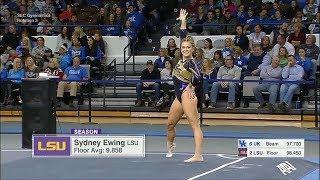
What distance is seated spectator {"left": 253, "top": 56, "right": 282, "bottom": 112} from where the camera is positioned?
627 inches

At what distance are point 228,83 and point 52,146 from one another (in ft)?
19.1

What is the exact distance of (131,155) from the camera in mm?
11422

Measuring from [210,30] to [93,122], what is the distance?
4302 mm

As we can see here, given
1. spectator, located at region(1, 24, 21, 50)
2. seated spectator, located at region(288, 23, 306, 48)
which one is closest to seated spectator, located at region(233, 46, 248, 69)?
seated spectator, located at region(288, 23, 306, 48)

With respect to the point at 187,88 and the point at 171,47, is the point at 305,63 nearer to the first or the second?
the point at 171,47

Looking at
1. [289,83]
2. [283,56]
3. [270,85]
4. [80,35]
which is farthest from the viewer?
[80,35]

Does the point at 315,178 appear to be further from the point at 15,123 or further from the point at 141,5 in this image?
the point at 141,5

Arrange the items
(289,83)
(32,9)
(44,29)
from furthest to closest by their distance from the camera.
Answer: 1. (32,9)
2. (44,29)
3. (289,83)

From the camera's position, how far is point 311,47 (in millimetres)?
16891

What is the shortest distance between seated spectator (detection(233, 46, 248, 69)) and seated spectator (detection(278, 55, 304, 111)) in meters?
1.29

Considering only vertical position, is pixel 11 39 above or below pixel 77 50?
above

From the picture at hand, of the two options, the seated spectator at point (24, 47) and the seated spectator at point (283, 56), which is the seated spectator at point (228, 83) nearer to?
the seated spectator at point (283, 56)

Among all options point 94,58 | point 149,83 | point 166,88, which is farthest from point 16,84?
point 166,88

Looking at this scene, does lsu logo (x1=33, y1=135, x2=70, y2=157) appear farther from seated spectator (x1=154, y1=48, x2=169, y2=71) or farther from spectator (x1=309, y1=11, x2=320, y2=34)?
spectator (x1=309, y1=11, x2=320, y2=34)
